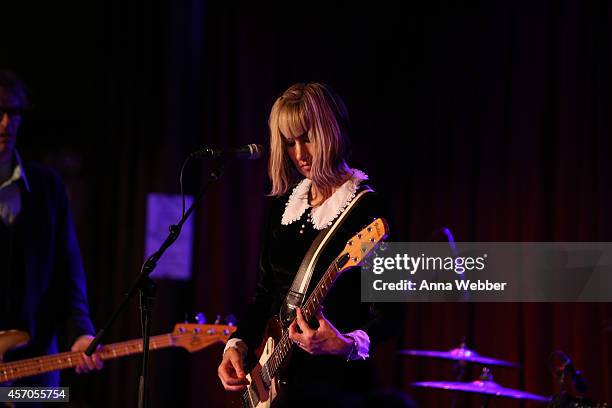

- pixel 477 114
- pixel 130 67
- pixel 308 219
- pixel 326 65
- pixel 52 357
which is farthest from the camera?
pixel 130 67

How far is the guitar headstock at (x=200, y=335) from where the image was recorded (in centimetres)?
354

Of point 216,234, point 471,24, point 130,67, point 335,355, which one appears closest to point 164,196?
point 216,234

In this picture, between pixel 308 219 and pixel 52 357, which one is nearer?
pixel 308 219

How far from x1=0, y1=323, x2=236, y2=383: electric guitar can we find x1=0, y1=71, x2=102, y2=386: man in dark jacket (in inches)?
1.7

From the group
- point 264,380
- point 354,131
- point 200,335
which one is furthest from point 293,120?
point 354,131

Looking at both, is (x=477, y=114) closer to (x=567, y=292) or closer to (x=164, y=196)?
(x=567, y=292)

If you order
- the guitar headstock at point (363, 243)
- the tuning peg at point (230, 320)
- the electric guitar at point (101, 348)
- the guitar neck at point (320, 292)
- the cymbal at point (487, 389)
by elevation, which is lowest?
the cymbal at point (487, 389)

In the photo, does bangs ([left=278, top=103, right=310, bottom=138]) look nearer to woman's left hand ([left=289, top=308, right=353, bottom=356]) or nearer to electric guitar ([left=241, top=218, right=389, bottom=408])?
electric guitar ([left=241, top=218, right=389, bottom=408])

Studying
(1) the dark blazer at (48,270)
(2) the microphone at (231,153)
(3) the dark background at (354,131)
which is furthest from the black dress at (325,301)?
(3) the dark background at (354,131)

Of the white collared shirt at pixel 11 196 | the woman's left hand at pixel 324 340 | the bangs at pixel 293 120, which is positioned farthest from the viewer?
the white collared shirt at pixel 11 196

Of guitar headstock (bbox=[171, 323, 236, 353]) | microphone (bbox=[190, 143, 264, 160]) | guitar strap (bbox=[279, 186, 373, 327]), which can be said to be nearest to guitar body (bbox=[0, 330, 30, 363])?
guitar headstock (bbox=[171, 323, 236, 353])

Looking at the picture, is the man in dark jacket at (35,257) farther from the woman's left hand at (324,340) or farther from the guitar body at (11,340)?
the woman's left hand at (324,340)

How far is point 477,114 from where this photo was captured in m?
4.48

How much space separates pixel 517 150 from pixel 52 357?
2.76 m
